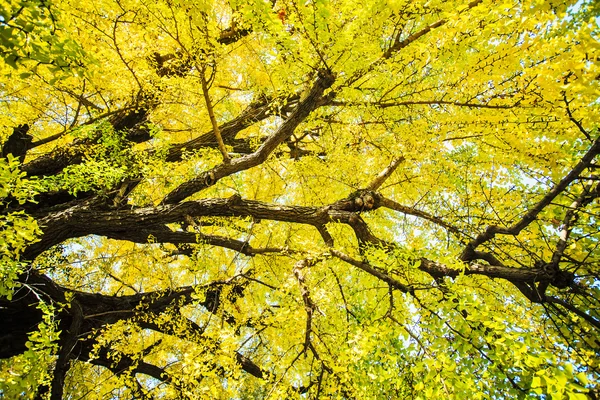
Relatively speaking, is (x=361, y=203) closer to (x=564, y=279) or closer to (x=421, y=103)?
(x=421, y=103)

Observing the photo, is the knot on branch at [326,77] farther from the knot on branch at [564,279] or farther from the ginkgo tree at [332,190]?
the knot on branch at [564,279]

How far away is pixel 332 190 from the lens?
16.5 ft

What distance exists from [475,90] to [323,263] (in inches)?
88.1

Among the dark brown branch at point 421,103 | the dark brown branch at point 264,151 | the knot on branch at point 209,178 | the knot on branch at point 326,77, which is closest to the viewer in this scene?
the knot on branch at point 326,77

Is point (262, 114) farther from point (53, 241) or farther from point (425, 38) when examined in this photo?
point (53, 241)

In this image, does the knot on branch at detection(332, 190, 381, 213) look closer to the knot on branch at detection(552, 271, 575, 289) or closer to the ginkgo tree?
the ginkgo tree

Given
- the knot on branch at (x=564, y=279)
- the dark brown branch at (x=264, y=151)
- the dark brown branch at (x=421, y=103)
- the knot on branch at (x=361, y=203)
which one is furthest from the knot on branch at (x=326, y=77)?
the knot on branch at (x=564, y=279)

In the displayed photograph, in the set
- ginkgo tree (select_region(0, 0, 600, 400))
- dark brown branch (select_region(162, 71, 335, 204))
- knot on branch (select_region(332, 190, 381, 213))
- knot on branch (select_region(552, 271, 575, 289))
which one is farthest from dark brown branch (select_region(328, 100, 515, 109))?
knot on branch (select_region(552, 271, 575, 289))

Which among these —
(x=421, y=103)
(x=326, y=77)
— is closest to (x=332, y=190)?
(x=421, y=103)

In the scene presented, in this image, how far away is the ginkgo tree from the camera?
6.95ft

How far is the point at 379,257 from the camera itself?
269 centimetres

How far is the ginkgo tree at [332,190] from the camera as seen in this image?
212cm

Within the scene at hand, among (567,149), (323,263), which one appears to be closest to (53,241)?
(323,263)

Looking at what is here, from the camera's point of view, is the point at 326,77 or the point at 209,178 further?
the point at 209,178
